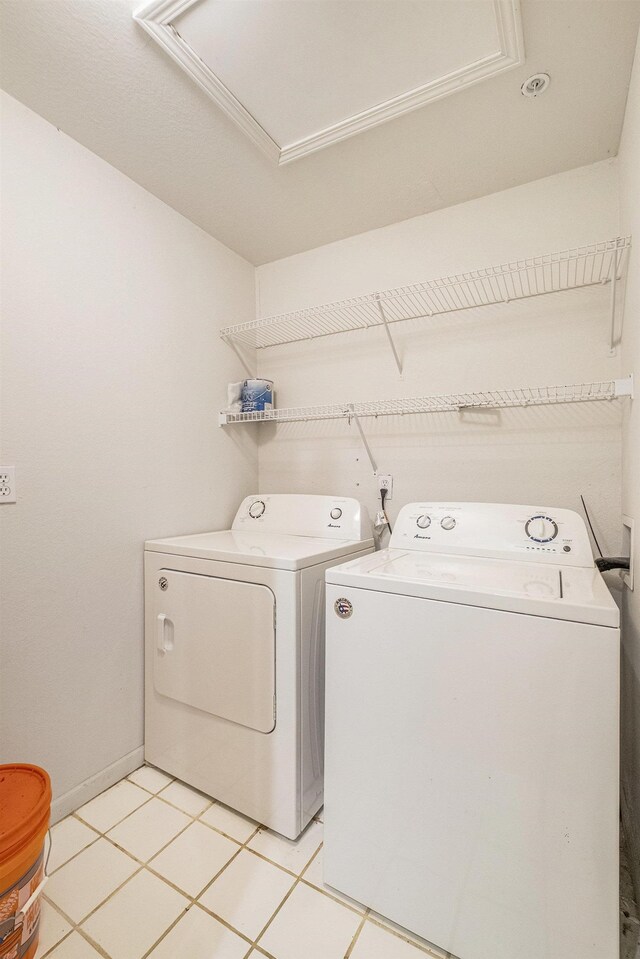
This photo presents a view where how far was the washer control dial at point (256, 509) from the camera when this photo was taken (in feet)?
6.84

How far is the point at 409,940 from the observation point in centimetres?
106

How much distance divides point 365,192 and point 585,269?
0.95m

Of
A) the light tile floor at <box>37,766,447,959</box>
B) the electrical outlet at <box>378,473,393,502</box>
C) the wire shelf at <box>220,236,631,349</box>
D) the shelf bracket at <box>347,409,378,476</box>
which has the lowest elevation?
→ the light tile floor at <box>37,766,447,959</box>

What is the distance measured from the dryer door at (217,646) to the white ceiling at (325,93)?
1.61 m

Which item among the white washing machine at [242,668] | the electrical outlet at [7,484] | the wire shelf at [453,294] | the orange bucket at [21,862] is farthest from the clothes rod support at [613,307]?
the orange bucket at [21,862]

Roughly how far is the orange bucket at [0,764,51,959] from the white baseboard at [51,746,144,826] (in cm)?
44

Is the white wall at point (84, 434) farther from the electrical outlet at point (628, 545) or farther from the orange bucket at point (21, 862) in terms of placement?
the electrical outlet at point (628, 545)

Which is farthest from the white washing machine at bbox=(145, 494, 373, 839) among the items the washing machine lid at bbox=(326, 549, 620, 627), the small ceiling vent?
the small ceiling vent

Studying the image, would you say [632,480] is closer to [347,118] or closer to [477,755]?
[477,755]

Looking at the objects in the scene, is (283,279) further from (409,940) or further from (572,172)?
(409,940)

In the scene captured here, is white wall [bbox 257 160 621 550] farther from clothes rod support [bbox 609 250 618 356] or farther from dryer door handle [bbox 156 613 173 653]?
dryer door handle [bbox 156 613 173 653]

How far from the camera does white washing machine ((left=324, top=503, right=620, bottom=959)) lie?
847 millimetres

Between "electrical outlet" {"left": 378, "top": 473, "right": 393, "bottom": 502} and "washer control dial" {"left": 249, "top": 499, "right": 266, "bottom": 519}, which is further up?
"electrical outlet" {"left": 378, "top": 473, "right": 393, "bottom": 502}

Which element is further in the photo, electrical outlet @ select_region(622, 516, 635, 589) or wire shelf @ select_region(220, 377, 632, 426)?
wire shelf @ select_region(220, 377, 632, 426)
